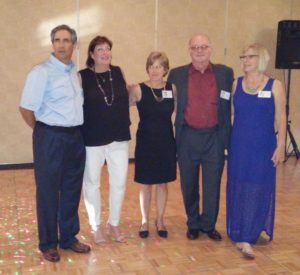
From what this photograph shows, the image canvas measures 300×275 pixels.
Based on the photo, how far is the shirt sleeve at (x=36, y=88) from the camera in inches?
102

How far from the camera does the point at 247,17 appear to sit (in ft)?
22.2

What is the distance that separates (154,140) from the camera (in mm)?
3092

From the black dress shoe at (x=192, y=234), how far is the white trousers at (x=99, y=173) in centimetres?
59

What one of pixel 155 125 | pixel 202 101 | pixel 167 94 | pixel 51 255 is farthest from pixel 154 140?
pixel 51 255

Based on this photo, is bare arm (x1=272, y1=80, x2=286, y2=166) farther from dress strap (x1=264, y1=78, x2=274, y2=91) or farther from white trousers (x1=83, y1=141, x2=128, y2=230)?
white trousers (x1=83, y1=141, x2=128, y2=230)

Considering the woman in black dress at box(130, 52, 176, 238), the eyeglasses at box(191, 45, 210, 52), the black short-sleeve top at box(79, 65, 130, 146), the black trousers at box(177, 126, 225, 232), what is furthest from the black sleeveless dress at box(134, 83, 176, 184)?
the eyeglasses at box(191, 45, 210, 52)

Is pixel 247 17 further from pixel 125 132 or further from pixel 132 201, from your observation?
pixel 125 132

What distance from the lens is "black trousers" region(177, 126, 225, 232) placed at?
10.1 feet

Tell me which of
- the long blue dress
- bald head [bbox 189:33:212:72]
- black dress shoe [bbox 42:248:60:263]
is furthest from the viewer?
bald head [bbox 189:33:212:72]

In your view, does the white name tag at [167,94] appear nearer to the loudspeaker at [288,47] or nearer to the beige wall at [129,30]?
the beige wall at [129,30]

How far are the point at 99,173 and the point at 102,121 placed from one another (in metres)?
0.39

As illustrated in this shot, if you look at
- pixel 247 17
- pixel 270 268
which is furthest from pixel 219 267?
pixel 247 17

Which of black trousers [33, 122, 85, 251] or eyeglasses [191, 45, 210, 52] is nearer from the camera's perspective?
black trousers [33, 122, 85, 251]

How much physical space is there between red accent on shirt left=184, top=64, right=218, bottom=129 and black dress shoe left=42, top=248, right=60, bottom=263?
4.34 feet
